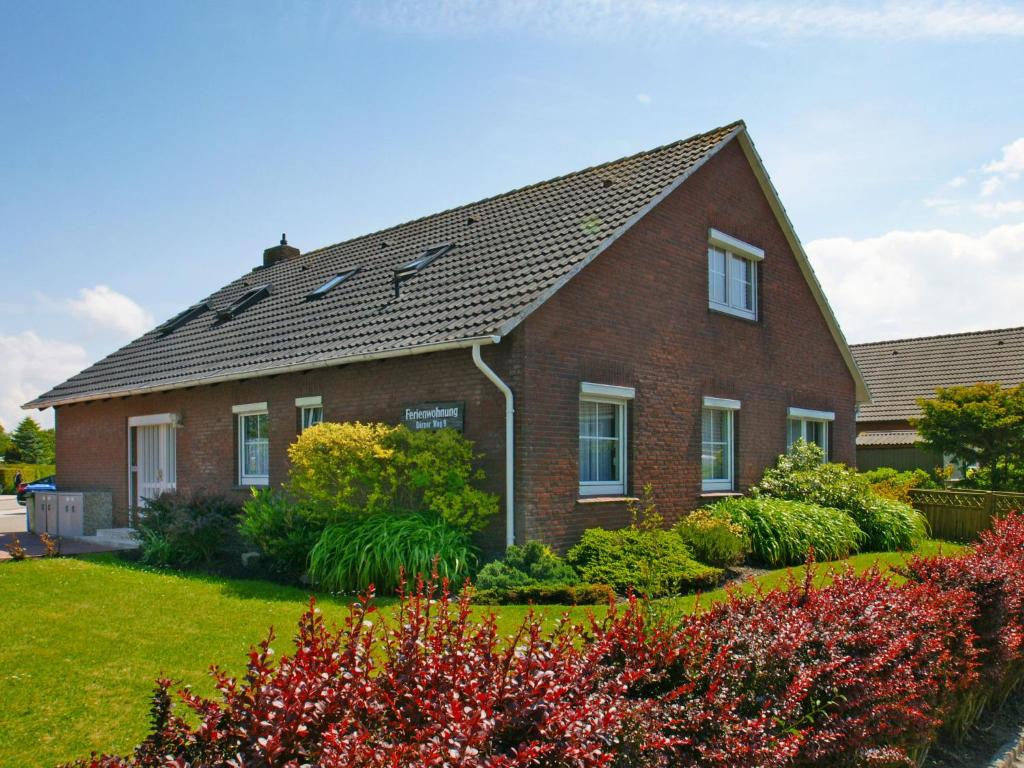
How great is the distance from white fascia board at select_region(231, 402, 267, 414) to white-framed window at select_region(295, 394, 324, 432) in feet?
3.37

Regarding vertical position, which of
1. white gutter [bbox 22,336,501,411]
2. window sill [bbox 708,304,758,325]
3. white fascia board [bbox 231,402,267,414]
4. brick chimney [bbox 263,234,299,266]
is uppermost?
brick chimney [bbox 263,234,299,266]

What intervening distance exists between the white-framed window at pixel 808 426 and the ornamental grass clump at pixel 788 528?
2554 millimetres

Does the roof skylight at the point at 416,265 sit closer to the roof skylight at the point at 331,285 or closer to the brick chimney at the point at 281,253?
the roof skylight at the point at 331,285

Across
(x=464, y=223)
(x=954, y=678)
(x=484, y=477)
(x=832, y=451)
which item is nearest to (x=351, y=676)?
A: (x=954, y=678)

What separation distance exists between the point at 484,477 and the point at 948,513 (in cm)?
1171

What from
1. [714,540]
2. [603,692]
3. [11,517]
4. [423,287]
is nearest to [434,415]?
[423,287]

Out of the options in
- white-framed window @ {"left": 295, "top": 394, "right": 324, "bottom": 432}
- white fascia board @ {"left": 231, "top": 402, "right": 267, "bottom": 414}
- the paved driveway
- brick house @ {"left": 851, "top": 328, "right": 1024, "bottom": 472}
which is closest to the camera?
white-framed window @ {"left": 295, "top": 394, "right": 324, "bottom": 432}

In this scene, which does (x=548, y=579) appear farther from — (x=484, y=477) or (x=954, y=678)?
(x=954, y=678)

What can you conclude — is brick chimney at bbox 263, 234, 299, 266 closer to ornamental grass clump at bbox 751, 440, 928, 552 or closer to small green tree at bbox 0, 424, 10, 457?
ornamental grass clump at bbox 751, 440, 928, 552

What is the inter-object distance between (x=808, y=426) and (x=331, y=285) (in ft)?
34.4

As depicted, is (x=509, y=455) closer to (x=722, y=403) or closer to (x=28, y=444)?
(x=722, y=403)

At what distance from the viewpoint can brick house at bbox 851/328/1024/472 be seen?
1089 inches

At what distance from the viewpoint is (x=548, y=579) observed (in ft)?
34.0

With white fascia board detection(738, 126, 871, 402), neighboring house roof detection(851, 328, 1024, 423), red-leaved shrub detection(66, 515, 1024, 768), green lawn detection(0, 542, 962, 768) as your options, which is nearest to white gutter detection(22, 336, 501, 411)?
green lawn detection(0, 542, 962, 768)
